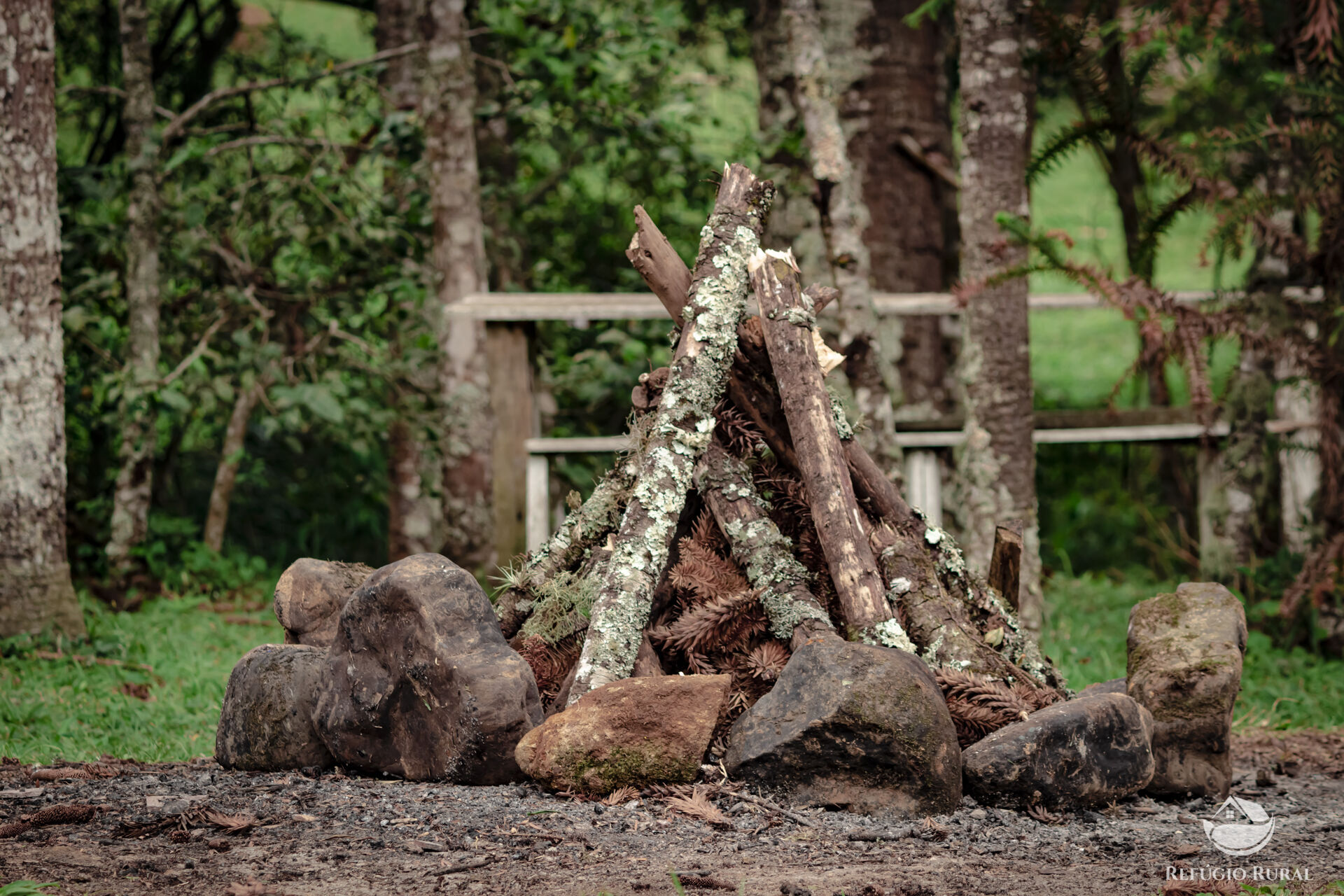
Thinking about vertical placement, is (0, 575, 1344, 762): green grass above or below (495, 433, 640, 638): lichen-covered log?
below

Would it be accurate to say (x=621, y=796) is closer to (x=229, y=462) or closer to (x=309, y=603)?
(x=309, y=603)

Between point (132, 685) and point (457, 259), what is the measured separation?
305cm

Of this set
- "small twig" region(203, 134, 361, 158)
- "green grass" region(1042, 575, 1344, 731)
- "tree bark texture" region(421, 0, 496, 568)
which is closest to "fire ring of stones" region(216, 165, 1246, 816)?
"green grass" region(1042, 575, 1344, 731)

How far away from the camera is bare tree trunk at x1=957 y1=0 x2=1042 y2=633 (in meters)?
5.21

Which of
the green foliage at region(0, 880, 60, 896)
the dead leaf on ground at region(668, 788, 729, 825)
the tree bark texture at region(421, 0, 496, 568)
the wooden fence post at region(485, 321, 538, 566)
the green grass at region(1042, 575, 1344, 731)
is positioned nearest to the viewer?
the green foliage at region(0, 880, 60, 896)

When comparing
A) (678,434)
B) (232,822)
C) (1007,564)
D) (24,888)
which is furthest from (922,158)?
(24,888)

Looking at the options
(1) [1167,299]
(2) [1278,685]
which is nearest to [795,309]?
(1) [1167,299]

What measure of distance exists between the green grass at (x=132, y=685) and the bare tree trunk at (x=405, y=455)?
1.19 m

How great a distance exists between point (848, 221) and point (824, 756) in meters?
3.12

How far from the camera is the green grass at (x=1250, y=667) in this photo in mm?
5027

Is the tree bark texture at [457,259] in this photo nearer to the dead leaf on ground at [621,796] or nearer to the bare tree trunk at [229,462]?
the bare tree trunk at [229,462]

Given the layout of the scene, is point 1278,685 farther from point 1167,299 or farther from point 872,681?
point 872,681

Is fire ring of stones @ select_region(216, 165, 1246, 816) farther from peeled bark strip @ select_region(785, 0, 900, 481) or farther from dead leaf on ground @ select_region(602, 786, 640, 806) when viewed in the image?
peeled bark strip @ select_region(785, 0, 900, 481)

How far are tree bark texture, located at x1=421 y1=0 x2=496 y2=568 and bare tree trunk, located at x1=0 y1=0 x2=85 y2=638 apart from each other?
2032 millimetres
